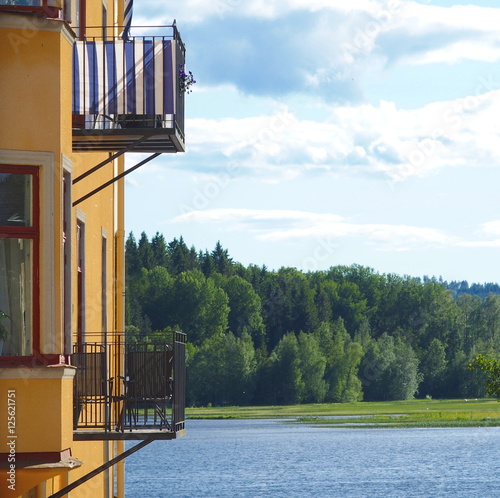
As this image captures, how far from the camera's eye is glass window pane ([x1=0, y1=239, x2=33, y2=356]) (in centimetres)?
933

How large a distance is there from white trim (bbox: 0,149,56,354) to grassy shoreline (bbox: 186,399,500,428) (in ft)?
326

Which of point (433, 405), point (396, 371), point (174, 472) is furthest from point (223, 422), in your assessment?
point (174, 472)

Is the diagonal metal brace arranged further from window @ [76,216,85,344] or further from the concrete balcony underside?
window @ [76,216,85,344]

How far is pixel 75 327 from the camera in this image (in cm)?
1314

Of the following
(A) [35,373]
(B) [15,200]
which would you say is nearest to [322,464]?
(A) [35,373]

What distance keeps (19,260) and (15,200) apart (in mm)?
507

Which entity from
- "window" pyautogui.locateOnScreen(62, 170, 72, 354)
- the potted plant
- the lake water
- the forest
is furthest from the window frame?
the forest

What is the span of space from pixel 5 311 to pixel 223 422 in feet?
391

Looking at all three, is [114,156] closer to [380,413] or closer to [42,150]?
[42,150]

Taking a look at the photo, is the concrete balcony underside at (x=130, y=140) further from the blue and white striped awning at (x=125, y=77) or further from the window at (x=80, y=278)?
the window at (x=80, y=278)

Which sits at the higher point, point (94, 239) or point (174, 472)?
point (94, 239)

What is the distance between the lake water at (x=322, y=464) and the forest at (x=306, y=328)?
37.2 meters

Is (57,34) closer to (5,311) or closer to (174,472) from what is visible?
(5,311)

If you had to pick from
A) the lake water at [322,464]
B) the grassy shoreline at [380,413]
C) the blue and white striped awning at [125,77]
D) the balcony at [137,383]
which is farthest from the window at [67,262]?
the grassy shoreline at [380,413]
